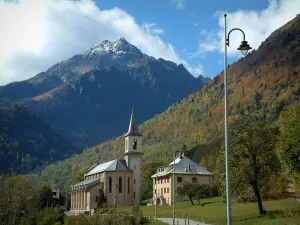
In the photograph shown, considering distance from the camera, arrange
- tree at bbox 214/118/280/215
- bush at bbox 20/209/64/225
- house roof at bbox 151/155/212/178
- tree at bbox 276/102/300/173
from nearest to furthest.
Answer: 1. tree at bbox 276/102/300/173
2. tree at bbox 214/118/280/215
3. bush at bbox 20/209/64/225
4. house roof at bbox 151/155/212/178

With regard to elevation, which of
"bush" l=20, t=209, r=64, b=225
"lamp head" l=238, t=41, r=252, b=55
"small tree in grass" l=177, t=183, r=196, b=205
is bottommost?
"bush" l=20, t=209, r=64, b=225

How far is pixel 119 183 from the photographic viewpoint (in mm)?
119312

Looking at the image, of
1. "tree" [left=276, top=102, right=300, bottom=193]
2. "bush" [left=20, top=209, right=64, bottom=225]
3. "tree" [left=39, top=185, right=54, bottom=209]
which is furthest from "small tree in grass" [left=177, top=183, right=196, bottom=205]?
"tree" [left=39, top=185, right=54, bottom=209]

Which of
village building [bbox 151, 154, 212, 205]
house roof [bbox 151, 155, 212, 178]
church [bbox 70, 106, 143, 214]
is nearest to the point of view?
village building [bbox 151, 154, 212, 205]

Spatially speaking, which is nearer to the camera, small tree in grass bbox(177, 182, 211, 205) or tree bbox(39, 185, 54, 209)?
small tree in grass bbox(177, 182, 211, 205)

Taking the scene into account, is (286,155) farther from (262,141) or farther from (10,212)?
(10,212)

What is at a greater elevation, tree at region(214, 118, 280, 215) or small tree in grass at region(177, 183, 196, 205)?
tree at region(214, 118, 280, 215)

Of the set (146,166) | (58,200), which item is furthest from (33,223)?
(146,166)

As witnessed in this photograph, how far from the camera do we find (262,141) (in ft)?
165

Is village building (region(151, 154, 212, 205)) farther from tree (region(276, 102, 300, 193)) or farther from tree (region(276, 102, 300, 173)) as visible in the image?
tree (region(276, 102, 300, 173))

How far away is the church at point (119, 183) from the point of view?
387ft

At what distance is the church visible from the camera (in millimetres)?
117819

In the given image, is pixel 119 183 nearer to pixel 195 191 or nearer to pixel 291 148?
pixel 195 191

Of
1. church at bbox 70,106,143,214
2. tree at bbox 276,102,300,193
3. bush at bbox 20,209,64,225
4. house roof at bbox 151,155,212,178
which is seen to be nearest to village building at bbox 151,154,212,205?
house roof at bbox 151,155,212,178
